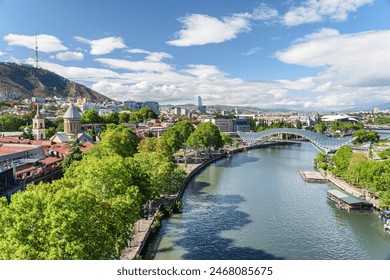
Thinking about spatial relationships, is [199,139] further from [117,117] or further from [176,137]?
[117,117]

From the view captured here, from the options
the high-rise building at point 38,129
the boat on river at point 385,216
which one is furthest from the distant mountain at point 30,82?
the boat on river at point 385,216

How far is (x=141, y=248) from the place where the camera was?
335 inches

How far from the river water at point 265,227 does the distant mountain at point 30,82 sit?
58.4 m

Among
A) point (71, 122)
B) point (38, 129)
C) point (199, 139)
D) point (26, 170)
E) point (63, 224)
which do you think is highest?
point (71, 122)

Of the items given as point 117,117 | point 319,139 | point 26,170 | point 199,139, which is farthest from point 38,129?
point 319,139

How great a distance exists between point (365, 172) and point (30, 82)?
227 feet

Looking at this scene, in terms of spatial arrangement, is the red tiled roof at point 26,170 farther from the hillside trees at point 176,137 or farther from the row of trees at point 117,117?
the row of trees at point 117,117

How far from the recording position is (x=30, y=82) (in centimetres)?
6725

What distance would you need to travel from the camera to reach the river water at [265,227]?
341 inches

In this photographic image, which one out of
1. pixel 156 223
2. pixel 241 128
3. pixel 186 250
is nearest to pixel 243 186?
pixel 156 223

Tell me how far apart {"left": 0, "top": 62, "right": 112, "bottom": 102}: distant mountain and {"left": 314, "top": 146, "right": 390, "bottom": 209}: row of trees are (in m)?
61.4

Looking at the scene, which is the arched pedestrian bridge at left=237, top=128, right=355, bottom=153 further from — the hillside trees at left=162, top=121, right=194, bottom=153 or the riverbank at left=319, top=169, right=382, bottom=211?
Answer: the hillside trees at left=162, top=121, right=194, bottom=153

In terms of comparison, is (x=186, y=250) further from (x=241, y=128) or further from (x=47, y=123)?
(x=241, y=128)
